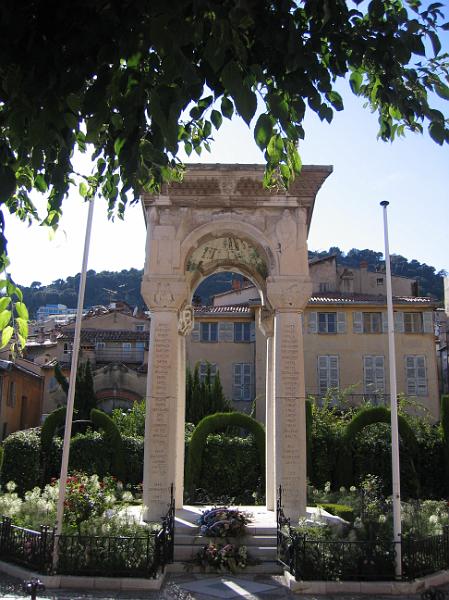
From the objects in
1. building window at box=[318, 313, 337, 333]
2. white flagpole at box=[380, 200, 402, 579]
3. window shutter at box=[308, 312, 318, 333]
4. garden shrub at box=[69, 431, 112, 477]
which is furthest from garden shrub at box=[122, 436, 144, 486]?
building window at box=[318, 313, 337, 333]

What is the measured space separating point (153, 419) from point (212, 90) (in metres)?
8.58

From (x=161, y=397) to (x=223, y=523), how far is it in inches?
108

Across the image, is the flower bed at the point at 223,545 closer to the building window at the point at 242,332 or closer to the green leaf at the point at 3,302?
the green leaf at the point at 3,302

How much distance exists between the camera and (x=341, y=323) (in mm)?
35344

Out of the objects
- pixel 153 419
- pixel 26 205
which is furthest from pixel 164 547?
pixel 26 205

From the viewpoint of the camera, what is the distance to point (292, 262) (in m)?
12.9

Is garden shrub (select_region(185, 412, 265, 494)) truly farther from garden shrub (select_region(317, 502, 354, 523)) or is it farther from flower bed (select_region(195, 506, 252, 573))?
flower bed (select_region(195, 506, 252, 573))

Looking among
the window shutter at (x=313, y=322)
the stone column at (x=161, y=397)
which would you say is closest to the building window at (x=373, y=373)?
the window shutter at (x=313, y=322)

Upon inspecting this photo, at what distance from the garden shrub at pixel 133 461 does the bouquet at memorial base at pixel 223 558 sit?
412 inches

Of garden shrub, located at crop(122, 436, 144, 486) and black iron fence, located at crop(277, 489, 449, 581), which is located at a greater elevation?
garden shrub, located at crop(122, 436, 144, 486)

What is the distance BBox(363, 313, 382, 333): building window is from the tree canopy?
102 feet

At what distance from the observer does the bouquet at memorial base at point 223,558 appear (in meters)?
10.1

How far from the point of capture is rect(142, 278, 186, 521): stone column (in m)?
11.7

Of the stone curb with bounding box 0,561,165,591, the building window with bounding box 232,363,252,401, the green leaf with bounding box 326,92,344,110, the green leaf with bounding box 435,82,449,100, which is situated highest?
the building window with bounding box 232,363,252,401
